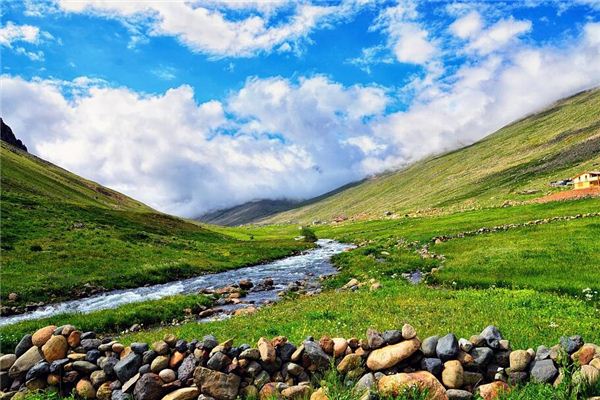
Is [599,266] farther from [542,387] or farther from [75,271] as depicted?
[75,271]

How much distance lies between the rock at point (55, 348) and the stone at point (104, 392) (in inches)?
81.7

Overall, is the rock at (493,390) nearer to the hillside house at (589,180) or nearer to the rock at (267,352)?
the rock at (267,352)

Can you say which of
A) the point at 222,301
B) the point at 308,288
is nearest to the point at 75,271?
the point at 222,301

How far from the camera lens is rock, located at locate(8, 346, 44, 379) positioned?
1288 cm

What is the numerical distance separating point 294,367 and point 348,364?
1497 mm

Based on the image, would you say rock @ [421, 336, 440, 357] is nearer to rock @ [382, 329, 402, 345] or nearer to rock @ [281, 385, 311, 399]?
rock @ [382, 329, 402, 345]

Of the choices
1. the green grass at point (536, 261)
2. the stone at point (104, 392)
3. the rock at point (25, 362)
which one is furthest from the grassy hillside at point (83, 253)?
the green grass at point (536, 261)

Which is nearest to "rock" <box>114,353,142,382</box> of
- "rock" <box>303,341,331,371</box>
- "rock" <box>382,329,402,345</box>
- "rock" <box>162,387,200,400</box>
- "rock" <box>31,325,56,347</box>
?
"rock" <box>162,387,200,400</box>

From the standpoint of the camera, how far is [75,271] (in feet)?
137

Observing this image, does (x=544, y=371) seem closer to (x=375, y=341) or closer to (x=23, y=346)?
(x=375, y=341)

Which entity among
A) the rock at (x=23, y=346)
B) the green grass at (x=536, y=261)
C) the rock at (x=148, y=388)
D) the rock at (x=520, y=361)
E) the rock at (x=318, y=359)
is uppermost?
the rock at (x=23, y=346)

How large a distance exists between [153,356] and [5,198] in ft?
232

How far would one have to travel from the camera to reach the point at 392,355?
11.2 metres

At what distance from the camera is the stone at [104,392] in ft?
39.6
